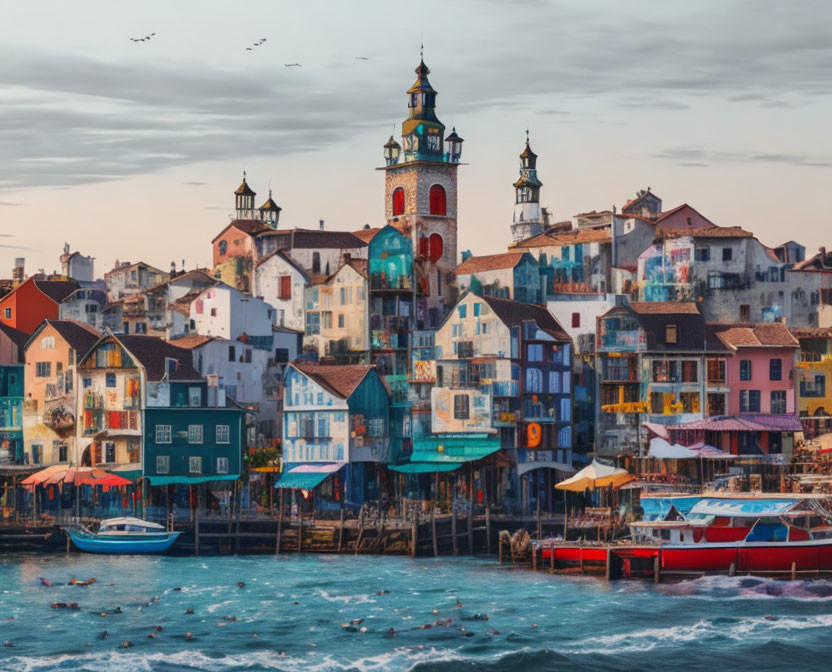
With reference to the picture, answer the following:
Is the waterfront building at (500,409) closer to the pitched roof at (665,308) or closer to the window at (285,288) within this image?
the pitched roof at (665,308)

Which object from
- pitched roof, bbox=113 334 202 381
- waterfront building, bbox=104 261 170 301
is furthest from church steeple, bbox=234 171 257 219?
pitched roof, bbox=113 334 202 381

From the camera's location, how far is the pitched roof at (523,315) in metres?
114

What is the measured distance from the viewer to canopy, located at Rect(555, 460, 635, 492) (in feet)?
339

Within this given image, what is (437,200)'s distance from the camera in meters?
138

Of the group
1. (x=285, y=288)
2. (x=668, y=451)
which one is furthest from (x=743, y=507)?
(x=285, y=288)

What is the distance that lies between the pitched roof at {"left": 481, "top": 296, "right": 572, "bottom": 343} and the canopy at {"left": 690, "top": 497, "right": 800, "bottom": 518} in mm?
23025

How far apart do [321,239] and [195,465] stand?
3535 centimetres

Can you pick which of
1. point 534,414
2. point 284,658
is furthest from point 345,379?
point 284,658

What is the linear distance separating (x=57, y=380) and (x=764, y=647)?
59.3 metres

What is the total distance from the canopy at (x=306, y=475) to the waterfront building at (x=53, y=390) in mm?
14379

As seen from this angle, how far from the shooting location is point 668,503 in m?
97.2

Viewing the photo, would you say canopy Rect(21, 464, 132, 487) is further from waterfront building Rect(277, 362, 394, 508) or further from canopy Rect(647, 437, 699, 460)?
canopy Rect(647, 437, 699, 460)

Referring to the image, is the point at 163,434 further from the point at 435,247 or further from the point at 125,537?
the point at 435,247

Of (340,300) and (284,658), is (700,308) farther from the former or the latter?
(284,658)
